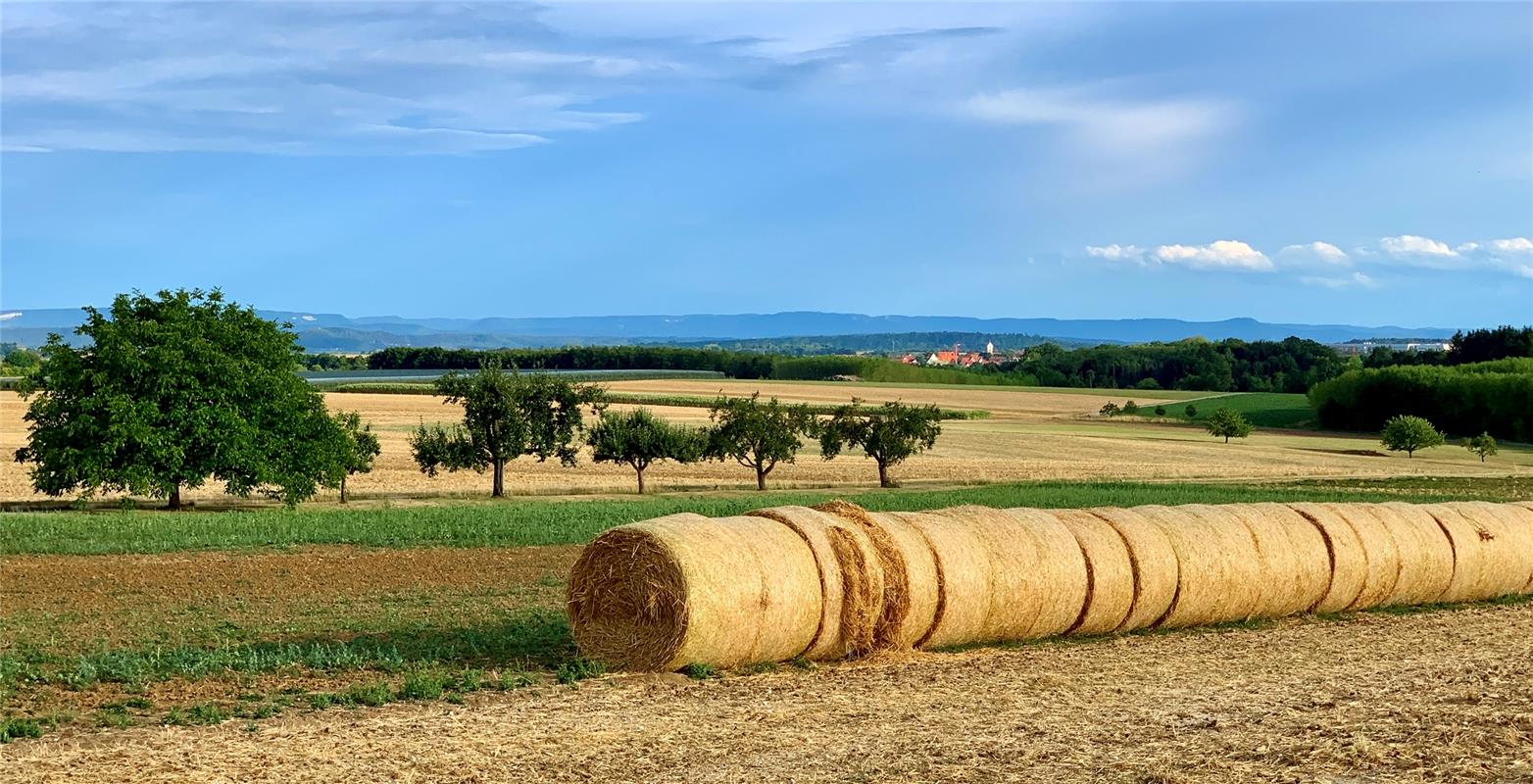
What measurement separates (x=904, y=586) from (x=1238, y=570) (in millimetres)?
4472

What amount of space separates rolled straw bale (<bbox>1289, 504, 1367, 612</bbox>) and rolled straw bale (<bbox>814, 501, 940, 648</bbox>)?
552cm

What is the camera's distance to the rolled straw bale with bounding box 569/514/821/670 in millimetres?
12102

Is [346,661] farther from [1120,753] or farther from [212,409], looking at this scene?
[212,409]

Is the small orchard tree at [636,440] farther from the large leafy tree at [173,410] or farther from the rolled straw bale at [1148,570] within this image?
the rolled straw bale at [1148,570]

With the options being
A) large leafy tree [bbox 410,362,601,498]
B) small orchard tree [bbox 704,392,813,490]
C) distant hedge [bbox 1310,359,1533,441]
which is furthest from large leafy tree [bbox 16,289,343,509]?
distant hedge [bbox 1310,359,1533,441]

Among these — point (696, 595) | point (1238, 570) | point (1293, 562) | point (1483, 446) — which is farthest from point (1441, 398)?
point (696, 595)

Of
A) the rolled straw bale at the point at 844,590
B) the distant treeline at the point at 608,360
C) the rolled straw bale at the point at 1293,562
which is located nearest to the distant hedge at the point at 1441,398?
the distant treeline at the point at 608,360

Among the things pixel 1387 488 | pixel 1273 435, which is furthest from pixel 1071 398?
pixel 1387 488

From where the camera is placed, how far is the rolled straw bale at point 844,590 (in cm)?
1277

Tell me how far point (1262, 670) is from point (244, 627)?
1059cm

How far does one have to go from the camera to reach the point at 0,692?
11.9 metres

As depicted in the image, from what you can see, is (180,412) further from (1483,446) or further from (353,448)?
(1483,446)

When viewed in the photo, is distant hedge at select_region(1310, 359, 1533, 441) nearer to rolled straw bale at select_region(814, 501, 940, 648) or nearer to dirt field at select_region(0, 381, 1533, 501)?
dirt field at select_region(0, 381, 1533, 501)

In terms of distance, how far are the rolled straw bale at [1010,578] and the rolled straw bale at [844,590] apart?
1.33 metres
